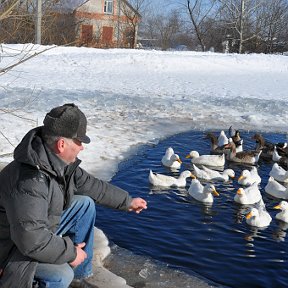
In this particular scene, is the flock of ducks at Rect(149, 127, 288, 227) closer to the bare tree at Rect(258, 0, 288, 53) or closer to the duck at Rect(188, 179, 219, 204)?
the duck at Rect(188, 179, 219, 204)

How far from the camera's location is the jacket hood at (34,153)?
268cm

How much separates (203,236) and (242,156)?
359 cm

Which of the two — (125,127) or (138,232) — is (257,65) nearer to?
(125,127)

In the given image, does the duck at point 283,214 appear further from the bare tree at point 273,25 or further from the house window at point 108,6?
the house window at point 108,6

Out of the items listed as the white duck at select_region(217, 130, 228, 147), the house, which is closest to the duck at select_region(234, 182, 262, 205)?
the white duck at select_region(217, 130, 228, 147)

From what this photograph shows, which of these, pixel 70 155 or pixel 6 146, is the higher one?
pixel 70 155

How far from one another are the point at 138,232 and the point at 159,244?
345mm

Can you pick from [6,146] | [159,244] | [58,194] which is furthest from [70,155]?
[6,146]

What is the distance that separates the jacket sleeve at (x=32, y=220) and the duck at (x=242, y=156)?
6.12 meters

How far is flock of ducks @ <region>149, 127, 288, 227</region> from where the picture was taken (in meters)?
5.88

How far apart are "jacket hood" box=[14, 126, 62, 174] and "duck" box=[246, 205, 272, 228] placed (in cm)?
327

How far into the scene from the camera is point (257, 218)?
549cm

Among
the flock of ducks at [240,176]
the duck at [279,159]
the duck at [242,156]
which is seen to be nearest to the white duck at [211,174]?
the flock of ducks at [240,176]

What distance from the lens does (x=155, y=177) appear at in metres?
6.75
